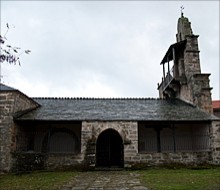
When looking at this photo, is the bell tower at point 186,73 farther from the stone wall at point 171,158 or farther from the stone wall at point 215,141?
the stone wall at point 171,158

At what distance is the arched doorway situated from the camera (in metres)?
14.7

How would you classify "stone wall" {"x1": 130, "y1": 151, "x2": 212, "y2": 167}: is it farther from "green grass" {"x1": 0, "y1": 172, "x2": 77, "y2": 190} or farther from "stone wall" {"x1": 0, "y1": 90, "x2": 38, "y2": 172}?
"stone wall" {"x1": 0, "y1": 90, "x2": 38, "y2": 172}

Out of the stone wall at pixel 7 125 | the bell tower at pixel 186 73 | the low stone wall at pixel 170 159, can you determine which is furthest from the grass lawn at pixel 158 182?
the bell tower at pixel 186 73

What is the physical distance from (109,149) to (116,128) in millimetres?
2110

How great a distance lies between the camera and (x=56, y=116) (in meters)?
13.6

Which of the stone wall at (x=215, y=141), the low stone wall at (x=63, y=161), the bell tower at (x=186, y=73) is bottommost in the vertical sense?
the low stone wall at (x=63, y=161)

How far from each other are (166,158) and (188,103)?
5.29 m

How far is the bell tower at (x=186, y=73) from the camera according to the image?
1627 centimetres

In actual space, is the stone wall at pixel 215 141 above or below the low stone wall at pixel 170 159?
above

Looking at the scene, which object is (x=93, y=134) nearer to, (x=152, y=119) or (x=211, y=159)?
(x=152, y=119)

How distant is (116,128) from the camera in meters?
13.4

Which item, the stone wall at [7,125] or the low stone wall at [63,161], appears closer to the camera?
the stone wall at [7,125]

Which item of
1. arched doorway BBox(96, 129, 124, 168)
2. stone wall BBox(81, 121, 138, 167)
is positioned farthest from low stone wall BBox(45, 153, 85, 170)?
arched doorway BBox(96, 129, 124, 168)

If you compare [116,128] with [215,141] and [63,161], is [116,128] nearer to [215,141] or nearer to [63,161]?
[63,161]
